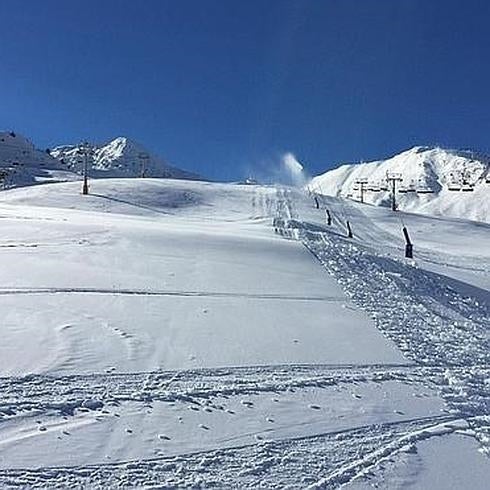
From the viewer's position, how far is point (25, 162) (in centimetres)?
14250

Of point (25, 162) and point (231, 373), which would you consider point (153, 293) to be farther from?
point (25, 162)

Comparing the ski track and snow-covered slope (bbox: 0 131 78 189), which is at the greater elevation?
the ski track

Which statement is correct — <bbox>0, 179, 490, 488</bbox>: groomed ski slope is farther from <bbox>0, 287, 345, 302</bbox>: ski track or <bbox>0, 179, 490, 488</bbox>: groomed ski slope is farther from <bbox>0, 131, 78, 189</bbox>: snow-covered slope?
<bbox>0, 131, 78, 189</bbox>: snow-covered slope

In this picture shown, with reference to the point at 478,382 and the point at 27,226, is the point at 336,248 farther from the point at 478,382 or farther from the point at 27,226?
the point at 478,382

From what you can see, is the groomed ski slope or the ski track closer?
the groomed ski slope

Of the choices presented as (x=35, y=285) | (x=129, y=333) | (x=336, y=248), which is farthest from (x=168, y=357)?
(x=336, y=248)

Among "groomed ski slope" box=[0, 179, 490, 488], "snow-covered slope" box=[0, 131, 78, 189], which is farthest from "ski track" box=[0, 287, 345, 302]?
"snow-covered slope" box=[0, 131, 78, 189]

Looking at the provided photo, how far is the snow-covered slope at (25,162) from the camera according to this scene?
114 metres

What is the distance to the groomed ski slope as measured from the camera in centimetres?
484

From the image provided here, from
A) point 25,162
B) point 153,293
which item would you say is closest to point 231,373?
point 153,293

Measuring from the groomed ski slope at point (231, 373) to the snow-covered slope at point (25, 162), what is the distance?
3733 inches

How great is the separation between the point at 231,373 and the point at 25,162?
146m

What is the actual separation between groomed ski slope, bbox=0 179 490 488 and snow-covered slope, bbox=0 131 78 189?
94.8 metres

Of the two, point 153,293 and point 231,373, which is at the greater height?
point 231,373
